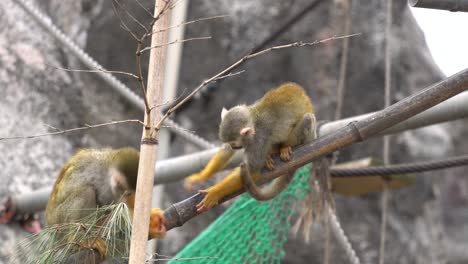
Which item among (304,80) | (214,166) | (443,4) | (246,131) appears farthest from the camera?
(304,80)

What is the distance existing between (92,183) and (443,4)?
1.75 metres

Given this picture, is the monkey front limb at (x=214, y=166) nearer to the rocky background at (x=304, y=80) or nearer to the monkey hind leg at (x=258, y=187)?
the monkey hind leg at (x=258, y=187)

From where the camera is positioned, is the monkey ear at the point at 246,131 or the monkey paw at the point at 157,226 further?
the monkey ear at the point at 246,131

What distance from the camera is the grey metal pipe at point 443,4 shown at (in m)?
2.04

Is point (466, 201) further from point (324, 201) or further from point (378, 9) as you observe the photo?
point (324, 201)

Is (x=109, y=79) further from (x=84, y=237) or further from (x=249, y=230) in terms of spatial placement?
(x=84, y=237)

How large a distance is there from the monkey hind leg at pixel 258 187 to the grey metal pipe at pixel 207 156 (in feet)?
0.95

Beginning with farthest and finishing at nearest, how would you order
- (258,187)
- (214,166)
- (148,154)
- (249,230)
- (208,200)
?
(249,230) < (214,166) < (258,187) < (208,200) < (148,154)

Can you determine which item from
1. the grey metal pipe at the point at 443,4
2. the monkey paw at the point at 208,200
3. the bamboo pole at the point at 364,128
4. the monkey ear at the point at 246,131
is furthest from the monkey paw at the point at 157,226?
the grey metal pipe at the point at 443,4

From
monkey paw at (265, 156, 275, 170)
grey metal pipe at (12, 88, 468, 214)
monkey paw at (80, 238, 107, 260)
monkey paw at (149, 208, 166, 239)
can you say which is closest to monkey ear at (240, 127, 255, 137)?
monkey paw at (265, 156, 275, 170)

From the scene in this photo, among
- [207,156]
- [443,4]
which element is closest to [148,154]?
[443,4]

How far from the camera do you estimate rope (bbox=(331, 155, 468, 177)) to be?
3135 millimetres

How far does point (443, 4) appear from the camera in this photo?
2.06 m

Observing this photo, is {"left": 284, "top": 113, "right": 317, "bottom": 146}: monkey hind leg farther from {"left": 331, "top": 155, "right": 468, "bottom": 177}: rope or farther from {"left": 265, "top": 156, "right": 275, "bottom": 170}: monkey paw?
{"left": 331, "top": 155, "right": 468, "bottom": 177}: rope
